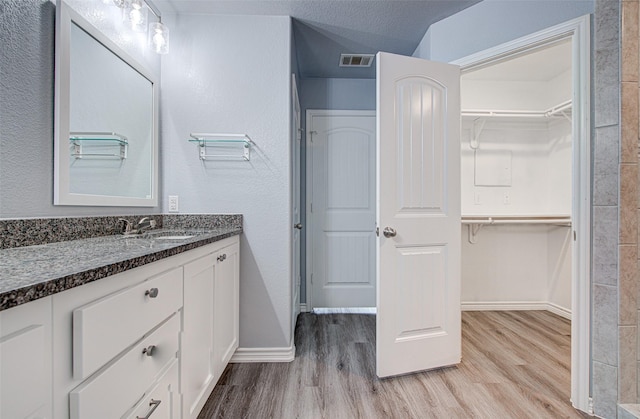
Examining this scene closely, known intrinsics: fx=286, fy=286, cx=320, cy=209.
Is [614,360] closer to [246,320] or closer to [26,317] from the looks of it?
[246,320]

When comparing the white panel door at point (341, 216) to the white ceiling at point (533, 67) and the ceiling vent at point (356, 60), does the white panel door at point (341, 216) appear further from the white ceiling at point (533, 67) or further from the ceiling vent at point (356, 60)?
the white ceiling at point (533, 67)

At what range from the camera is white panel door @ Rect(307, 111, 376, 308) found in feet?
9.63

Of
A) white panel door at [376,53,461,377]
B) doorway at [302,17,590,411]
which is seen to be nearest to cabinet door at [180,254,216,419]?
white panel door at [376,53,461,377]

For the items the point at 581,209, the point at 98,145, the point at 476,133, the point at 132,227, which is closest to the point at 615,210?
the point at 581,209

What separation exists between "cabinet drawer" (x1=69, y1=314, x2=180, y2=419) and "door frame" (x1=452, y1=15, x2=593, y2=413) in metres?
1.95

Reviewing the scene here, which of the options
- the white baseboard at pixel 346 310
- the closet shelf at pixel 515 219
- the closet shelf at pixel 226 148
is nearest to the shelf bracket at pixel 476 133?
the closet shelf at pixel 515 219

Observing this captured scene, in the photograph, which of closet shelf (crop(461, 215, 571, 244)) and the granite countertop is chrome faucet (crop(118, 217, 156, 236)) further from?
closet shelf (crop(461, 215, 571, 244))

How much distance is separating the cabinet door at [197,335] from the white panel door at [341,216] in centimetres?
160

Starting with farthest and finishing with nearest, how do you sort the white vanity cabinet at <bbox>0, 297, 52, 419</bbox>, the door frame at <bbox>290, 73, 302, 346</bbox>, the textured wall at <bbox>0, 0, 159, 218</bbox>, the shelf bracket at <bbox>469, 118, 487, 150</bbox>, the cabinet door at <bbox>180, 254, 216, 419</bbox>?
the shelf bracket at <bbox>469, 118, 487, 150</bbox>
the door frame at <bbox>290, 73, 302, 346</bbox>
the cabinet door at <bbox>180, 254, 216, 419</bbox>
the textured wall at <bbox>0, 0, 159, 218</bbox>
the white vanity cabinet at <bbox>0, 297, 52, 419</bbox>

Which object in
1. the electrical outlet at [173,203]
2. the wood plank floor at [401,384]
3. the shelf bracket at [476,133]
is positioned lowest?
the wood plank floor at [401,384]

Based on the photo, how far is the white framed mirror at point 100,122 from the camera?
47.3 inches

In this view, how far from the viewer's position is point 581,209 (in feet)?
4.91

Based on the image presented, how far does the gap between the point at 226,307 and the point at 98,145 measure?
3.52 feet

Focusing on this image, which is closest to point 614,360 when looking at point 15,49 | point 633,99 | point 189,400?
point 633,99
